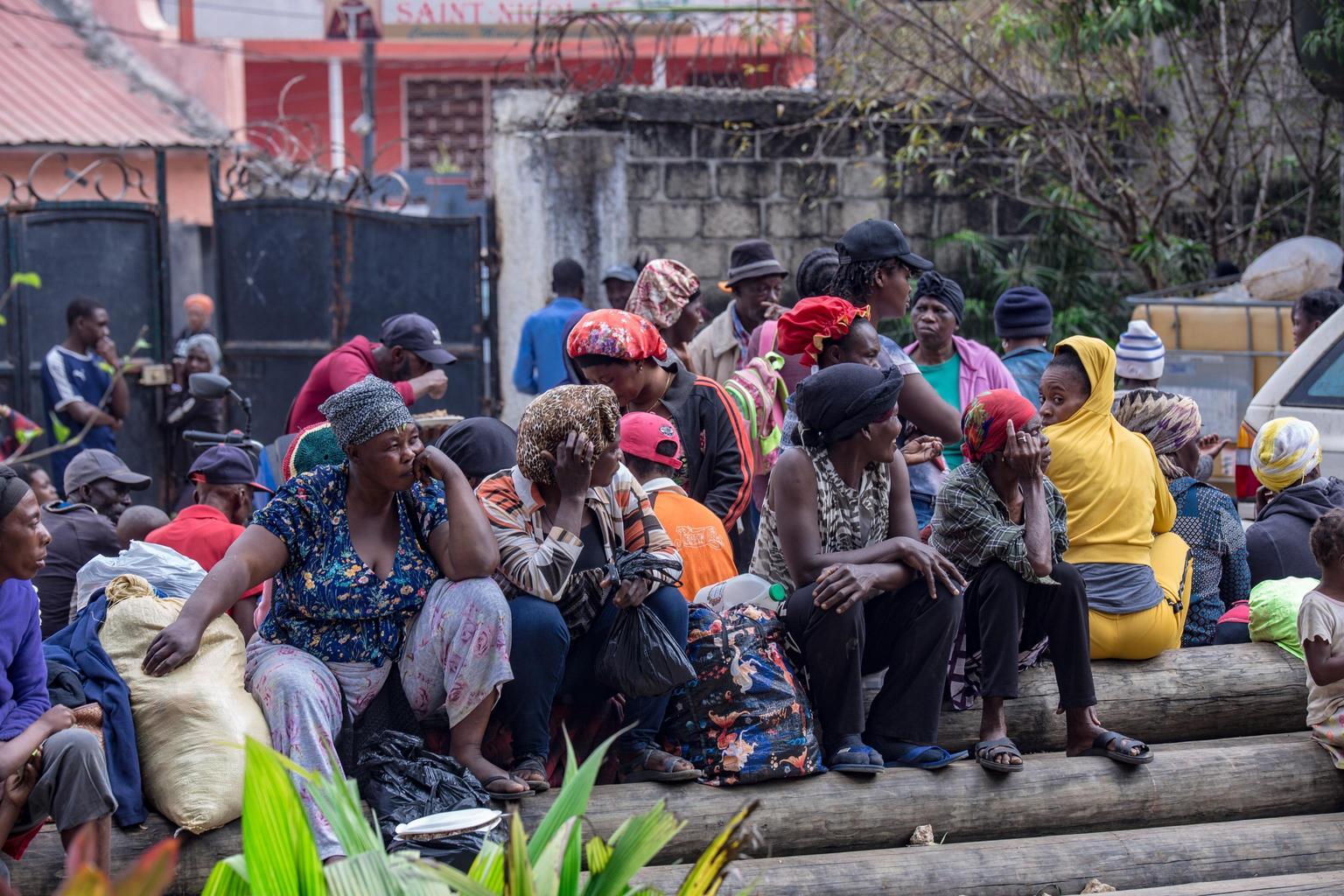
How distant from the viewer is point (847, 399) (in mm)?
4852

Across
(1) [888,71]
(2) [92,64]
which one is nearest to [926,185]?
(1) [888,71]

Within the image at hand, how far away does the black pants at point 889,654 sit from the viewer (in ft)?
15.8

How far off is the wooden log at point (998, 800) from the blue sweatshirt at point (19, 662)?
4.46 feet

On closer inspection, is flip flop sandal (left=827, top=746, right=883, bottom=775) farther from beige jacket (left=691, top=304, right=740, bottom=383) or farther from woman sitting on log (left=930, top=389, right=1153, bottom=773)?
beige jacket (left=691, top=304, right=740, bottom=383)

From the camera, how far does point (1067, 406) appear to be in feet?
17.5

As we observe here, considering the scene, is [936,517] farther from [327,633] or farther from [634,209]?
[634,209]

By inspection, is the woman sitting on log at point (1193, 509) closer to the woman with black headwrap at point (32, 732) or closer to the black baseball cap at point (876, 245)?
the black baseball cap at point (876, 245)

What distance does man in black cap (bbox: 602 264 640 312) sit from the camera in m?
8.99

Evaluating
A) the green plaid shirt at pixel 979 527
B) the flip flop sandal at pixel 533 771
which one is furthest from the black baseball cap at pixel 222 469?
the green plaid shirt at pixel 979 527

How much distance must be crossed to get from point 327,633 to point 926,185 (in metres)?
6.97

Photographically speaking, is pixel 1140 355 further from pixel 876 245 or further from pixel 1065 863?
pixel 1065 863

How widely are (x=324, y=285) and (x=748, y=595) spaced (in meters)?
5.97

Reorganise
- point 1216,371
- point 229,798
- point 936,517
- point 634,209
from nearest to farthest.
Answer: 1. point 229,798
2. point 936,517
3. point 1216,371
4. point 634,209

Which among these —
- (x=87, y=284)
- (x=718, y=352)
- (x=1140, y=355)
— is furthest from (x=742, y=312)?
(x=87, y=284)
